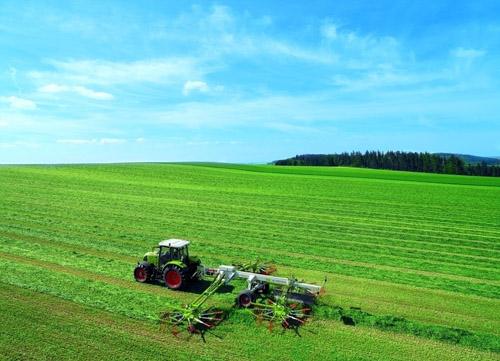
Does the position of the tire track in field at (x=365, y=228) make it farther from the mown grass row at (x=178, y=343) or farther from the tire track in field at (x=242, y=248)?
the mown grass row at (x=178, y=343)

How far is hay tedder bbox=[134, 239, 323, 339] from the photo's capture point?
39.9 feet

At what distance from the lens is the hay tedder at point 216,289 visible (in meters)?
12.2

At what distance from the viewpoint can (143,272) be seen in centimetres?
1529

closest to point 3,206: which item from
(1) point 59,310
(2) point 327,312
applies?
(1) point 59,310

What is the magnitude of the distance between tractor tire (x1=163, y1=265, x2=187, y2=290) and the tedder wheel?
0.76 metres

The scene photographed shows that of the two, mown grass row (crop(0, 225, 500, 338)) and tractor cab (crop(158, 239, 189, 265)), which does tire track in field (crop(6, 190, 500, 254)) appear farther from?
tractor cab (crop(158, 239, 189, 265))

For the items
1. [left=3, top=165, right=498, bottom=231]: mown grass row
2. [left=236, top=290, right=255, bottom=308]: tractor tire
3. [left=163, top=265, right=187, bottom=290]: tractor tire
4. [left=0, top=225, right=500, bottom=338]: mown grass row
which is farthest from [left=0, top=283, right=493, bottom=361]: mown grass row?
[left=3, top=165, right=498, bottom=231]: mown grass row

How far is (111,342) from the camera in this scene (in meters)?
10.8

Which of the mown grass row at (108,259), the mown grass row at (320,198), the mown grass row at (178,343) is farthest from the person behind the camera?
the mown grass row at (320,198)

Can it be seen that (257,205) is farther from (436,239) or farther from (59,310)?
(59,310)

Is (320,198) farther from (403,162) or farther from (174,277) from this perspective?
(403,162)

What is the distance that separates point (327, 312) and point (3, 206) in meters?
27.9

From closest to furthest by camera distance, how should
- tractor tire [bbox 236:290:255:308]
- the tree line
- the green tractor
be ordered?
tractor tire [bbox 236:290:255:308] < the green tractor < the tree line

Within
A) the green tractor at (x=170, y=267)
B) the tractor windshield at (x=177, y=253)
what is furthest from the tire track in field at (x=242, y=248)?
the tractor windshield at (x=177, y=253)
